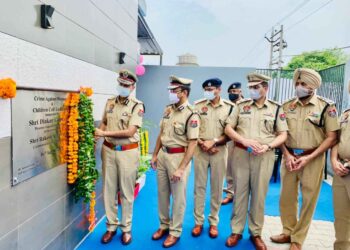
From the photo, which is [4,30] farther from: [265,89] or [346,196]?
[346,196]

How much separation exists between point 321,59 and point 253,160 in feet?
107

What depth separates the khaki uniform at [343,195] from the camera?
2221 millimetres

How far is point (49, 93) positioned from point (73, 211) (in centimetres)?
119

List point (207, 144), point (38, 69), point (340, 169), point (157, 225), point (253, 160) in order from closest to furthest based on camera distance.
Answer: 1. point (38, 69)
2. point (340, 169)
3. point (253, 160)
4. point (207, 144)
5. point (157, 225)

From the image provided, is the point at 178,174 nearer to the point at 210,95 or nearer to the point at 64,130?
the point at 210,95

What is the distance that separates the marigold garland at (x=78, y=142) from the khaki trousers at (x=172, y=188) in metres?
0.66

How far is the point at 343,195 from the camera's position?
2.26 m

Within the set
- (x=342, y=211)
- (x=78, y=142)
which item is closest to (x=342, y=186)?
(x=342, y=211)

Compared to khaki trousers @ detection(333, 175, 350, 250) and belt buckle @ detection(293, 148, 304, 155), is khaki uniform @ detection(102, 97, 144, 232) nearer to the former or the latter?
belt buckle @ detection(293, 148, 304, 155)

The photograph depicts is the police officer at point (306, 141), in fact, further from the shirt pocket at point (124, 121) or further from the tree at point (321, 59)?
the tree at point (321, 59)

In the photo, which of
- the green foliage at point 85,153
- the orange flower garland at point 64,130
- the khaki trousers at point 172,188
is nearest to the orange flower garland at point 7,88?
the orange flower garland at point 64,130

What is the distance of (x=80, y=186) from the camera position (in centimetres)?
254

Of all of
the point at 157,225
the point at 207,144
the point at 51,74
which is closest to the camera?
the point at 51,74

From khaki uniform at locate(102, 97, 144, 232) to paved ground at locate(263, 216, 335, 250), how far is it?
151 cm
